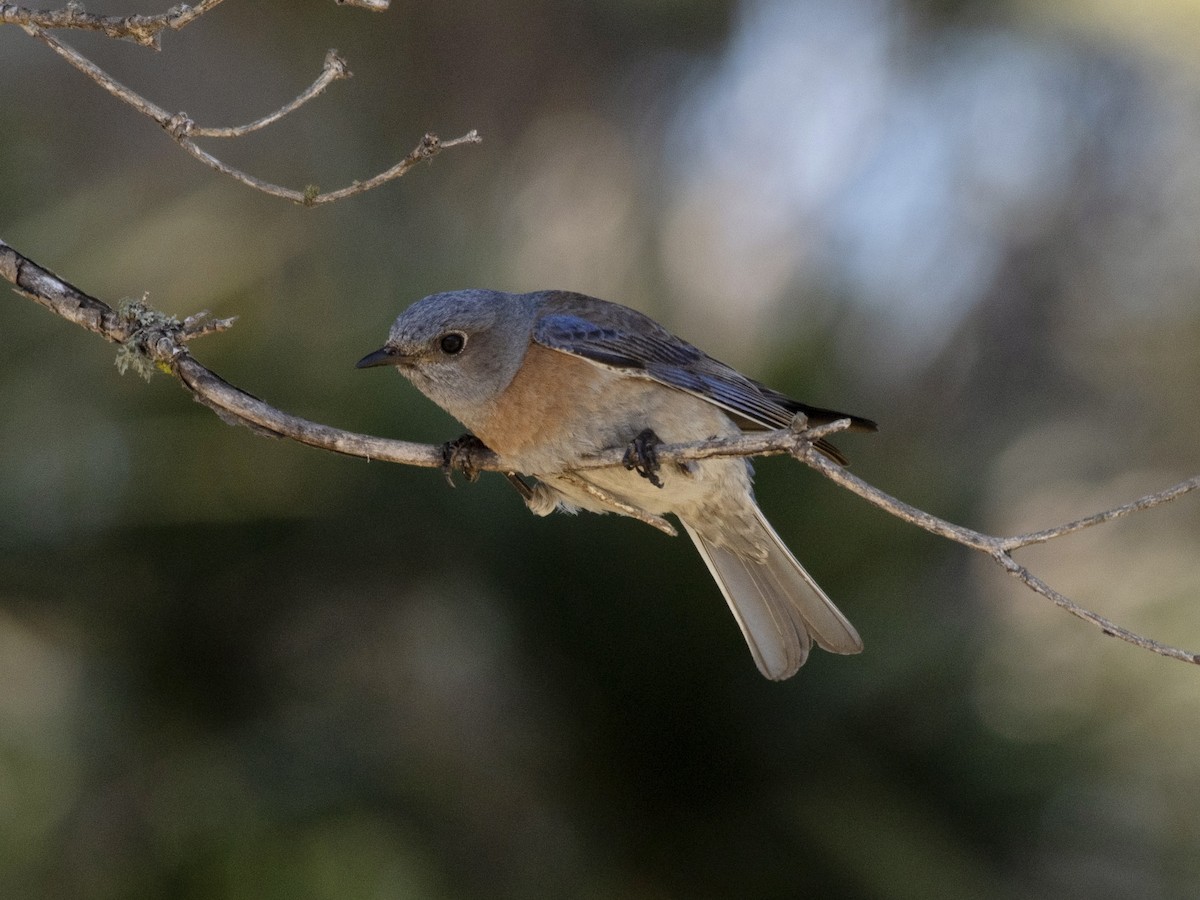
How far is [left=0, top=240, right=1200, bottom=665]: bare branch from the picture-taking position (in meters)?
2.49

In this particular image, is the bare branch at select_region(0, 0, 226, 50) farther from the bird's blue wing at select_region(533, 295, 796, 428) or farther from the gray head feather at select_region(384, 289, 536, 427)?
the bird's blue wing at select_region(533, 295, 796, 428)

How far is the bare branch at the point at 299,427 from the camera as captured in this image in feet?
8.16

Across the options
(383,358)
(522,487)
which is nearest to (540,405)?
(522,487)

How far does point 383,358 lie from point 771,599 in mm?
1491

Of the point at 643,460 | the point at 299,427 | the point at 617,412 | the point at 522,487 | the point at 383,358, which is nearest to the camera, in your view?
the point at 299,427

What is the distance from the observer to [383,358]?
3.54 m

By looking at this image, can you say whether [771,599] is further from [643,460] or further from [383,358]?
[383,358]

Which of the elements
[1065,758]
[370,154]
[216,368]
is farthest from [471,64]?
[1065,758]

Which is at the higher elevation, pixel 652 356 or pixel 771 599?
pixel 652 356

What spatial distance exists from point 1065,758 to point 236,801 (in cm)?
295

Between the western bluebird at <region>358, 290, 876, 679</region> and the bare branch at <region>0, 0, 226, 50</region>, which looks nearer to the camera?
the bare branch at <region>0, 0, 226, 50</region>

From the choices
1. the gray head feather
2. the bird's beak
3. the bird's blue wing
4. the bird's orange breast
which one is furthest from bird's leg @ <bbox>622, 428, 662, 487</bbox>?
the bird's beak

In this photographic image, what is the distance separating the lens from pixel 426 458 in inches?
119

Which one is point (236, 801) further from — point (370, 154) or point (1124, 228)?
point (1124, 228)
